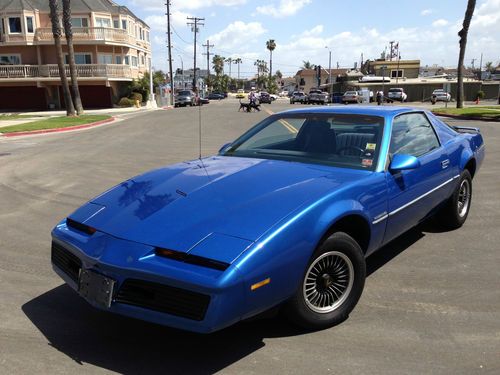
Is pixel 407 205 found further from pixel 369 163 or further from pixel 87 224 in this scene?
pixel 87 224

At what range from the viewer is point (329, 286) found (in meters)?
3.39

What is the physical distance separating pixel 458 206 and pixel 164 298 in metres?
4.20

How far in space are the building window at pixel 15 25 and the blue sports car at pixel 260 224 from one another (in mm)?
48050

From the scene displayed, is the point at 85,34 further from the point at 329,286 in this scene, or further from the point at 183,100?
the point at 329,286

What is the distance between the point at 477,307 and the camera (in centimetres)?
378

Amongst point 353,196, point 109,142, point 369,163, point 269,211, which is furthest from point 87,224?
point 109,142

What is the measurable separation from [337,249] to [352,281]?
339 millimetres

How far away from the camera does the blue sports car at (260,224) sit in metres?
2.73

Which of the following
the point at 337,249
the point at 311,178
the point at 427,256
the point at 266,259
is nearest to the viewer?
the point at 266,259

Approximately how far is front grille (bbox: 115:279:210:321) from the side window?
2.42 meters

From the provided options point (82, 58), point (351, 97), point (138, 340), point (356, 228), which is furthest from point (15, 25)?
point (356, 228)

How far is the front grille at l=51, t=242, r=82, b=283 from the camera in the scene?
325 centimetres

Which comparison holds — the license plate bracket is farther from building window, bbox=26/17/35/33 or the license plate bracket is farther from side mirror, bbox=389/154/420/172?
building window, bbox=26/17/35/33

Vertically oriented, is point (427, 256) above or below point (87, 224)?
below
